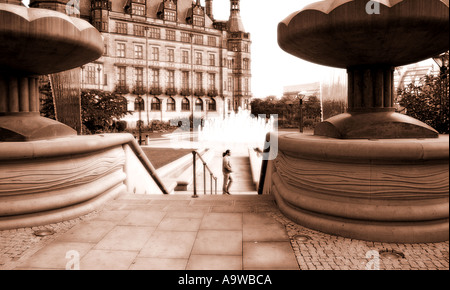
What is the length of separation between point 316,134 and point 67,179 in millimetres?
3377

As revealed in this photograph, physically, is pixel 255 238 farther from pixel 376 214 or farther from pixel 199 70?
pixel 199 70

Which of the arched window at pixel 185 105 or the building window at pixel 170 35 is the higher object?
the building window at pixel 170 35

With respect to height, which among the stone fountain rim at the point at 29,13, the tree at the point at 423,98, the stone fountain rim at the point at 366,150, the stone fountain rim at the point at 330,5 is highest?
the stone fountain rim at the point at 29,13

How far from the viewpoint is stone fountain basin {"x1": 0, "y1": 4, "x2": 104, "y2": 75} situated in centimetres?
412

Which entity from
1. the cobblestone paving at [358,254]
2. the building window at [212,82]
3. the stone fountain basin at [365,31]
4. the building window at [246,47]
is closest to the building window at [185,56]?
the building window at [212,82]

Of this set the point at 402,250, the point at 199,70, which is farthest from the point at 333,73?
the point at 199,70

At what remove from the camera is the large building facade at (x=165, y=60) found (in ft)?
161

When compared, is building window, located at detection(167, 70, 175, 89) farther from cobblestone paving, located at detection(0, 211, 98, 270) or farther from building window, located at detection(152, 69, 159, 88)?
cobblestone paving, located at detection(0, 211, 98, 270)

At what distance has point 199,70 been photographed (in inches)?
2281

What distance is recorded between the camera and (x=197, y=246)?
3.34m

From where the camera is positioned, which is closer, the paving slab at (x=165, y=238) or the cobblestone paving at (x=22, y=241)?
the paving slab at (x=165, y=238)

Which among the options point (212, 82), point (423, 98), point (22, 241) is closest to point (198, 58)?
point (212, 82)

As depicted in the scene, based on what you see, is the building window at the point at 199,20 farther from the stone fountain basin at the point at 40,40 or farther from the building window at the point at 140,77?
the stone fountain basin at the point at 40,40

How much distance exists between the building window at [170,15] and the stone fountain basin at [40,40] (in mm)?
52782
